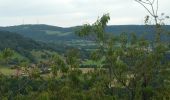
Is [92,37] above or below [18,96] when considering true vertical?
above

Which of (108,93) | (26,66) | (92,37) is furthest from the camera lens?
(108,93)

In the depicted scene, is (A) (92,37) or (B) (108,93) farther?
(B) (108,93)

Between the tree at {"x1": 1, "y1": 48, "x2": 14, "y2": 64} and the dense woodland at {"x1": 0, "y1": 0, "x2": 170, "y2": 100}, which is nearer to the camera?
the tree at {"x1": 1, "y1": 48, "x2": 14, "y2": 64}

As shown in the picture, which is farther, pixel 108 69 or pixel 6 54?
pixel 108 69

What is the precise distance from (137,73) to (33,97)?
12.1m

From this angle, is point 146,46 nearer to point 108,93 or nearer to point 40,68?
point 108,93

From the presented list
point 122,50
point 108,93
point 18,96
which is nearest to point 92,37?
point 122,50

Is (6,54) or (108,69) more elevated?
(6,54)

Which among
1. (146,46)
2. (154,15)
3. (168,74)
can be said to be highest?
(154,15)

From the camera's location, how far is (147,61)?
1569 inches

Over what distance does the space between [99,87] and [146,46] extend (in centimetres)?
670

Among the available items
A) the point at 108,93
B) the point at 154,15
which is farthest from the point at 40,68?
the point at 154,15

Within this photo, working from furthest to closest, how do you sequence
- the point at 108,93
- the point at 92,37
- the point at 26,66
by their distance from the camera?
the point at 108,93 < the point at 92,37 < the point at 26,66

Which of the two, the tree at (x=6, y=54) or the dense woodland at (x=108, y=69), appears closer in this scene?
the tree at (x=6, y=54)
